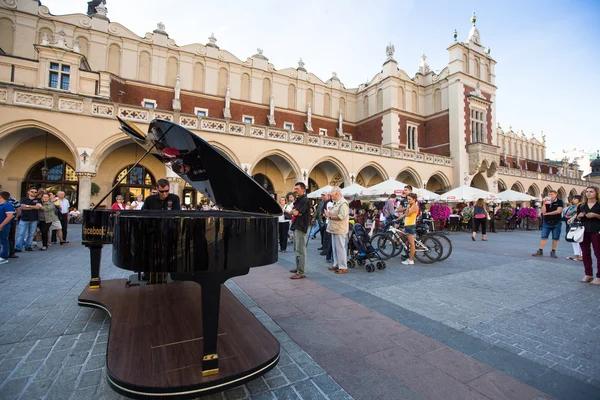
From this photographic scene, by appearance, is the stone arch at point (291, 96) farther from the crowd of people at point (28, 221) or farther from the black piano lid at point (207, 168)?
the black piano lid at point (207, 168)

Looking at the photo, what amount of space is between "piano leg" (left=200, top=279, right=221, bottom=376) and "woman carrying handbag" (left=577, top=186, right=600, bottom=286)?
6154mm

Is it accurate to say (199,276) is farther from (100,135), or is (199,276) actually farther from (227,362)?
(100,135)

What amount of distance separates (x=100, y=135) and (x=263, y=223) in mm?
14778

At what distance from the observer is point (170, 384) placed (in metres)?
1.69

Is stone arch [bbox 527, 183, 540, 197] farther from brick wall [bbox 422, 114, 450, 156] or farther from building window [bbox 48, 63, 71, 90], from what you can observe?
building window [bbox 48, 63, 71, 90]

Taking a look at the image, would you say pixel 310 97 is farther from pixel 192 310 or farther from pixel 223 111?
pixel 192 310

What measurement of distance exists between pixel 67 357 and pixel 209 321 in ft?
4.82

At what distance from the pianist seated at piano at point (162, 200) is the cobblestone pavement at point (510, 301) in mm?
2808

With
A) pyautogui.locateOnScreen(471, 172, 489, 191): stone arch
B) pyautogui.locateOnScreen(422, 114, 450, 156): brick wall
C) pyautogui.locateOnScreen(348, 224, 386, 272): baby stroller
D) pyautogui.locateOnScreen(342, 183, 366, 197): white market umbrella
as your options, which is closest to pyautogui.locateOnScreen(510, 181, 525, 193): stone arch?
pyautogui.locateOnScreen(471, 172, 489, 191): stone arch

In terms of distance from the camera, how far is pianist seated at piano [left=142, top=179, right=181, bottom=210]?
462 centimetres

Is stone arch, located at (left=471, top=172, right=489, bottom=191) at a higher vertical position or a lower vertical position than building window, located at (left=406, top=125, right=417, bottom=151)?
lower

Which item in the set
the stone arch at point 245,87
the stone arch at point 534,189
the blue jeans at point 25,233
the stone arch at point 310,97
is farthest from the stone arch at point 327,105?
the stone arch at point 534,189

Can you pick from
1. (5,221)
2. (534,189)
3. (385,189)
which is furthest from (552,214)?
(534,189)

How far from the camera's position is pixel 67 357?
2.27 m
